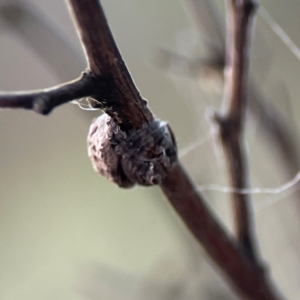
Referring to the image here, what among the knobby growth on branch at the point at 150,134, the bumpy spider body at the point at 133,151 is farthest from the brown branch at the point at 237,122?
the bumpy spider body at the point at 133,151

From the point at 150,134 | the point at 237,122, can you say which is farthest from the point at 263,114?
the point at 150,134

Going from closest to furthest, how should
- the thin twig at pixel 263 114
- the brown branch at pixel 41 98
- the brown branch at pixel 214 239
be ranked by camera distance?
the brown branch at pixel 41 98
the brown branch at pixel 214 239
the thin twig at pixel 263 114

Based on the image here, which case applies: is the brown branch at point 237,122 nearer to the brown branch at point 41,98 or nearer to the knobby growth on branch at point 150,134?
the knobby growth on branch at point 150,134

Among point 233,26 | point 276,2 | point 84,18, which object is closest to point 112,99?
point 84,18

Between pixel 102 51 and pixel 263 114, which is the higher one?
pixel 102 51

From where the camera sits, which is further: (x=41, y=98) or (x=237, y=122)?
(x=237, y=122)

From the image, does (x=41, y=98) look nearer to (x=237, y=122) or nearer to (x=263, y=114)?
(x=237, y=122)

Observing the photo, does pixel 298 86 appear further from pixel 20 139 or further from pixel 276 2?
pixel 20 139
